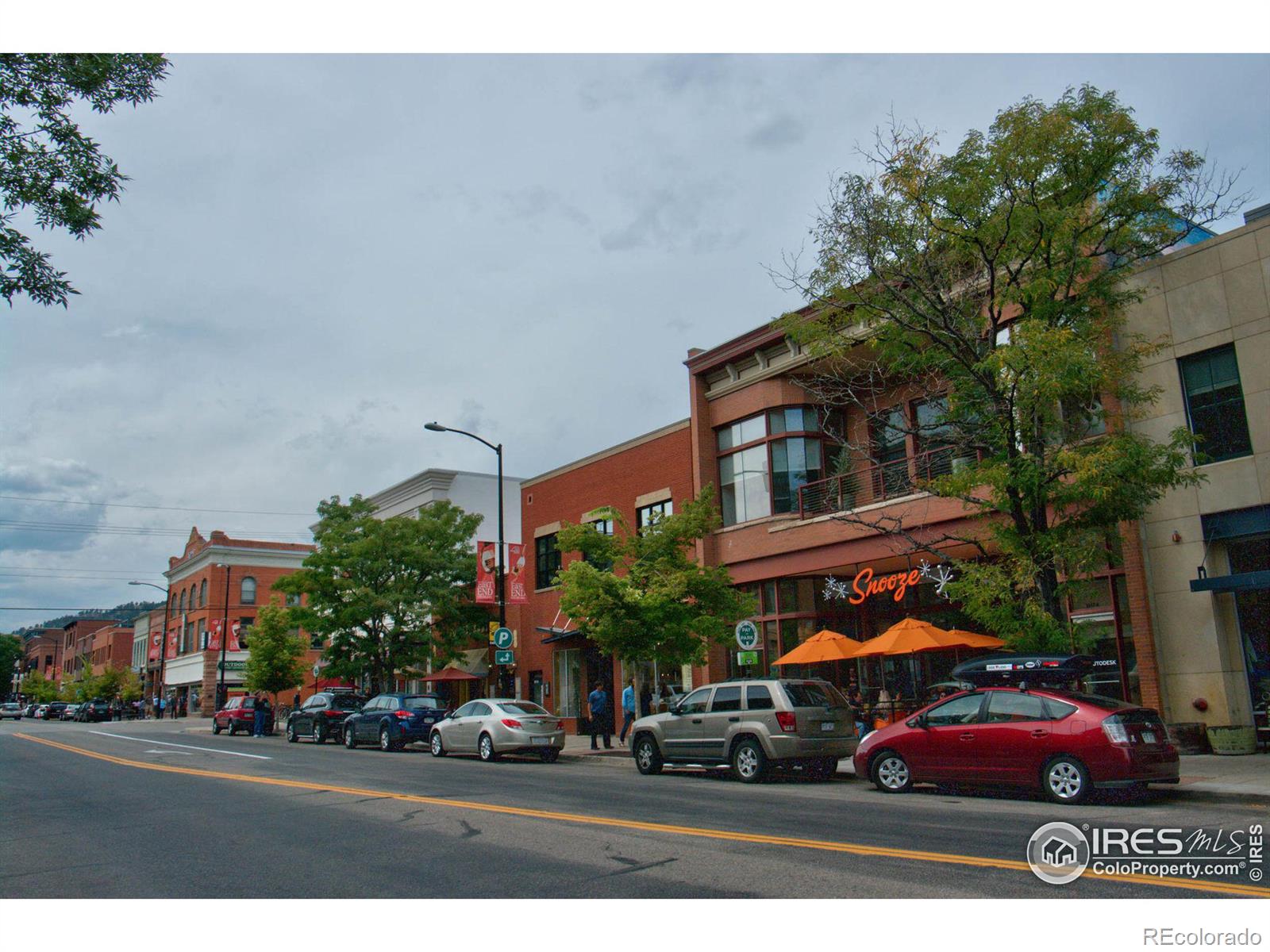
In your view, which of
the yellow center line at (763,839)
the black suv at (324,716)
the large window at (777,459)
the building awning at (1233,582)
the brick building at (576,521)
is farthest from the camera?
the black suv at (324,716)

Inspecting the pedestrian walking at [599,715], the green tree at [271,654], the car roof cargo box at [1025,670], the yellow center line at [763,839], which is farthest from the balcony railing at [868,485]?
the green tree at [271,654]

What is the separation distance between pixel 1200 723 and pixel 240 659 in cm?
6251

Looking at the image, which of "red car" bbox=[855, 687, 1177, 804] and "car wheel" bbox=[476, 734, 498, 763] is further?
"car wheel" bbox=[476, 734, 498, 763]

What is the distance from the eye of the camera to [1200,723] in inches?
664

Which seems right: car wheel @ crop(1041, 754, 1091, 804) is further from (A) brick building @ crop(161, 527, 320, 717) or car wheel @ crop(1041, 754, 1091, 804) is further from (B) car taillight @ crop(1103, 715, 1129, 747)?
(A) brick building @ crop(161, 527, 320, 717)

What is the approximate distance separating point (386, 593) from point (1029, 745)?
84.8ft

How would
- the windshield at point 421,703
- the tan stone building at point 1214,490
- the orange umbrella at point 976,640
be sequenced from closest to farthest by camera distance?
the tan stone building at point 1214,490, the orange umbrella at point 976,640, the windshield at point 421,703

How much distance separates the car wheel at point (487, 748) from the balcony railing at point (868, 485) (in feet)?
31.4

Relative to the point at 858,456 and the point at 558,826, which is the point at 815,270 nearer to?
the point at 858,456

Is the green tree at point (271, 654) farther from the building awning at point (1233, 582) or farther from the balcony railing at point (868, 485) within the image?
the building awning at point (1233, 582)

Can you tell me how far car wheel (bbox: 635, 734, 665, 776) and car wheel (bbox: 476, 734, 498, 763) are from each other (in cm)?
478

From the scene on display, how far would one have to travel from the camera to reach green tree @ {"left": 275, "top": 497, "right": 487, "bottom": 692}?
34531 mm

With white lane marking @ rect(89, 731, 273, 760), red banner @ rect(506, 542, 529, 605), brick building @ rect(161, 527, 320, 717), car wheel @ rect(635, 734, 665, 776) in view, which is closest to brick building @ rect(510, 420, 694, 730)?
red banner @ rect(506, 542, 529, 605)
